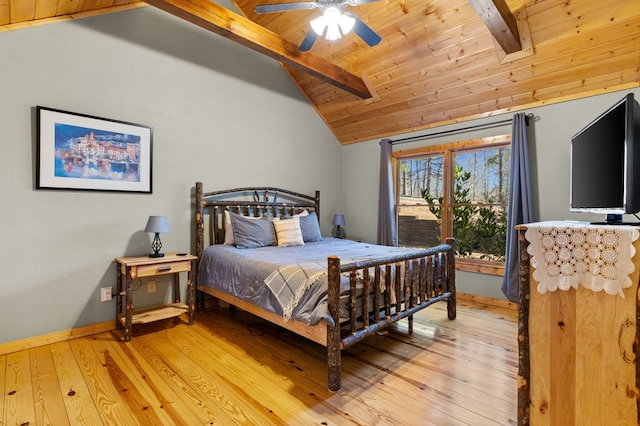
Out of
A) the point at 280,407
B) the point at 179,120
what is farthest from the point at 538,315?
the point at 179,120

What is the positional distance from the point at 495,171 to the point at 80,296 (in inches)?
184

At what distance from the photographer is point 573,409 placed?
1.28 metres

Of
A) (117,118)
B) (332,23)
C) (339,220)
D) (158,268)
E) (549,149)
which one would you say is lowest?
(158,268)

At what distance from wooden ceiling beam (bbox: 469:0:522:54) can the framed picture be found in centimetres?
322

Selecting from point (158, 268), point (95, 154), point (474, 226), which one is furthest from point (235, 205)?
point (474, 226)

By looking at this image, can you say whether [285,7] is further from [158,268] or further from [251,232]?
[158,268]

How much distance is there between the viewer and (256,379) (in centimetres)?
212

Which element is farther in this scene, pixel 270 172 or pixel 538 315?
pixel 270 172

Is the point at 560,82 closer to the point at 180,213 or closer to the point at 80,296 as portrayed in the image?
the point at 180,213

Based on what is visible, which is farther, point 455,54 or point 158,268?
point 455,54

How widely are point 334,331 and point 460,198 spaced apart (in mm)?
3009

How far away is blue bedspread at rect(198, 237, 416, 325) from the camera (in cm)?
213

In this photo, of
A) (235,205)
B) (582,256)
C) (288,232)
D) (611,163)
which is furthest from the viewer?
(235,205)

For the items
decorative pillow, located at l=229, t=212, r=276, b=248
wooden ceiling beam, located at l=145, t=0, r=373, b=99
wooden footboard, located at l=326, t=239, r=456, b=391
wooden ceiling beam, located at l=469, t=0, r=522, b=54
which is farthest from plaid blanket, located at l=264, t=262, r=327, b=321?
wooden ceiling beam, located at l=469, t=0, r=522, b=54
